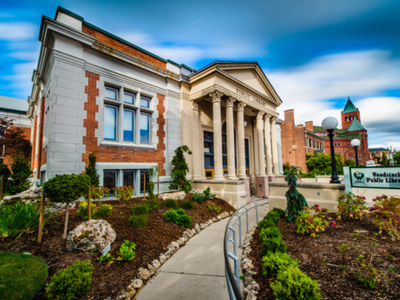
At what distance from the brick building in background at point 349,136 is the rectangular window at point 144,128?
6506 cm

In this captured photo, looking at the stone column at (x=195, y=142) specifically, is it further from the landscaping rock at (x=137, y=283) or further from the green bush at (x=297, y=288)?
the green bush at (x=297, y=288)

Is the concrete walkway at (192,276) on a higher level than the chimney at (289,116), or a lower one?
lower

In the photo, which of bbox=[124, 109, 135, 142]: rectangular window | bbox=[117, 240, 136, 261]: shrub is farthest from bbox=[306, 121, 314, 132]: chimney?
bbox=[117, 240, 136, 261]: shrub

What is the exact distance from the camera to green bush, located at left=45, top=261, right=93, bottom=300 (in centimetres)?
319

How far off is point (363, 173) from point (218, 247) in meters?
5.17

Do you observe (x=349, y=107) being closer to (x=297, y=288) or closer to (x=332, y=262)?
(x=332, y=262)

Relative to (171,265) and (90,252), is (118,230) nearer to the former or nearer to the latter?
(90,252)

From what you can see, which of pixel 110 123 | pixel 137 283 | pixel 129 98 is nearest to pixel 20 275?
pixel 137 283

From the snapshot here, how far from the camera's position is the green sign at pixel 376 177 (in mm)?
5715

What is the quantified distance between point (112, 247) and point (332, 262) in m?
Answer: 4.77

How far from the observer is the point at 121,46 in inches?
439

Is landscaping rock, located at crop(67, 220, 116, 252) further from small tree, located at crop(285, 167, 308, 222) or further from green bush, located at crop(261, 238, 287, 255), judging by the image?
small tree, located at crop(285, 167, 308, 222)

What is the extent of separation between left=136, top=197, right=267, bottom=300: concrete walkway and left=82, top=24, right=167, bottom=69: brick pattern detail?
421 inches

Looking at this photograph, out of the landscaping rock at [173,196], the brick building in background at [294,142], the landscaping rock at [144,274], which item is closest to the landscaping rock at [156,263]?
the landscaping rock at [144,274]
